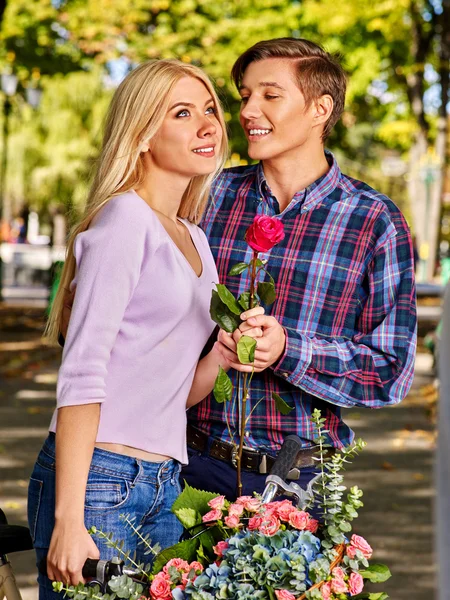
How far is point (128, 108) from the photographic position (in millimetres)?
2414

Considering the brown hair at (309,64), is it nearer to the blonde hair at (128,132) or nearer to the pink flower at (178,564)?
the blonde hair at (128,132)

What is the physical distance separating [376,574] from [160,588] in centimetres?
42

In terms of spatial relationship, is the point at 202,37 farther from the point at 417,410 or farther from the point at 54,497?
the point at 54,497

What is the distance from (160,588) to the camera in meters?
1.86

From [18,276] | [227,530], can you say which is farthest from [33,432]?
[18,276]

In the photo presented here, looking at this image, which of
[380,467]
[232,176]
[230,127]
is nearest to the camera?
[232,176]

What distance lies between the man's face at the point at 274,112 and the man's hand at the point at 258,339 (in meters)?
0.66

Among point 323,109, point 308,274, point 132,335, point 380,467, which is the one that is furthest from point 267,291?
point 380,467

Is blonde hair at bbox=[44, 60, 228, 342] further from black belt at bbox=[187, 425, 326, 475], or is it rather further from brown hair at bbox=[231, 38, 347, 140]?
black belt at bbox=[187, 425, 326, 475]

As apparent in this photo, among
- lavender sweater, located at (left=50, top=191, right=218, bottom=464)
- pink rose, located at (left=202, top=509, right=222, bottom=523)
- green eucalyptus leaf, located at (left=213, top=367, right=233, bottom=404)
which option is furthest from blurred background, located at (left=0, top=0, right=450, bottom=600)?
pink rose, located at (left=202, top=509, right=222, bottom=523)

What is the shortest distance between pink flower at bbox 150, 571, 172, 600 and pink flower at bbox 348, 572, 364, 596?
34 centimetres

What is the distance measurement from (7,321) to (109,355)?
16.1 m

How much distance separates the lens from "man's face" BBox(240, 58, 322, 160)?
278 centimetres

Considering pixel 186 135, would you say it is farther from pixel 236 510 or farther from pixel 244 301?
pixel 236 510
